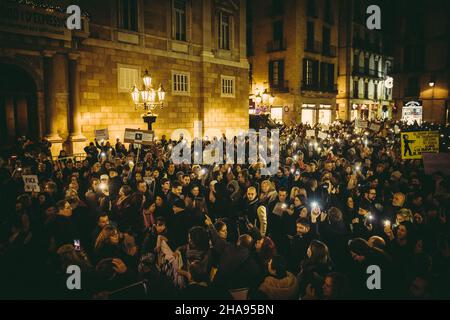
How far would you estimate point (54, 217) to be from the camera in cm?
603

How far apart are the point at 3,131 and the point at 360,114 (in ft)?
135

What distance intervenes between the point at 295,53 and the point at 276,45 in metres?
2.39

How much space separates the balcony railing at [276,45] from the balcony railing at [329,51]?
5064mm

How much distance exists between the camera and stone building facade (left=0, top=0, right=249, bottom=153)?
13891 millimetres

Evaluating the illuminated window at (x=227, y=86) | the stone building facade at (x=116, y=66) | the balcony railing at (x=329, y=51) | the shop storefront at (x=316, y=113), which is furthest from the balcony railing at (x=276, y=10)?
the illuminated window at (x=227, y=86)

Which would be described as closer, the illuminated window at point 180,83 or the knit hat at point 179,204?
the knit hat at point 179,204

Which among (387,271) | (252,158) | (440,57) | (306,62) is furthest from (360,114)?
(387,271)

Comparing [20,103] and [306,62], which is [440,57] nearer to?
[306,62]

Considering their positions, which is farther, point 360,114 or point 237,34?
point 360,114

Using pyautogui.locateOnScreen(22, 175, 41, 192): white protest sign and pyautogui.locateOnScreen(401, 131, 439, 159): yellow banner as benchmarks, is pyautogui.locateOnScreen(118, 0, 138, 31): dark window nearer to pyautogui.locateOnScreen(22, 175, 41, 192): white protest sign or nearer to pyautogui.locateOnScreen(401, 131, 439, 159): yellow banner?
pyautogui.locateOnScreen(22, 175, 41, 192): white protest sign

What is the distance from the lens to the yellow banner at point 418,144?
28.9ft

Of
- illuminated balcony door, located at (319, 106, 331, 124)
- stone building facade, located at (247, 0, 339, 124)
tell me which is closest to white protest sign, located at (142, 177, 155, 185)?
stone building facade, located at (247, 0, 339, 124)

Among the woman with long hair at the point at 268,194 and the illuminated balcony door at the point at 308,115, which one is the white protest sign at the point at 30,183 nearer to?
the woman with long hair at the point at 268,194

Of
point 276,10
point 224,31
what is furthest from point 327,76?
point 224,31
